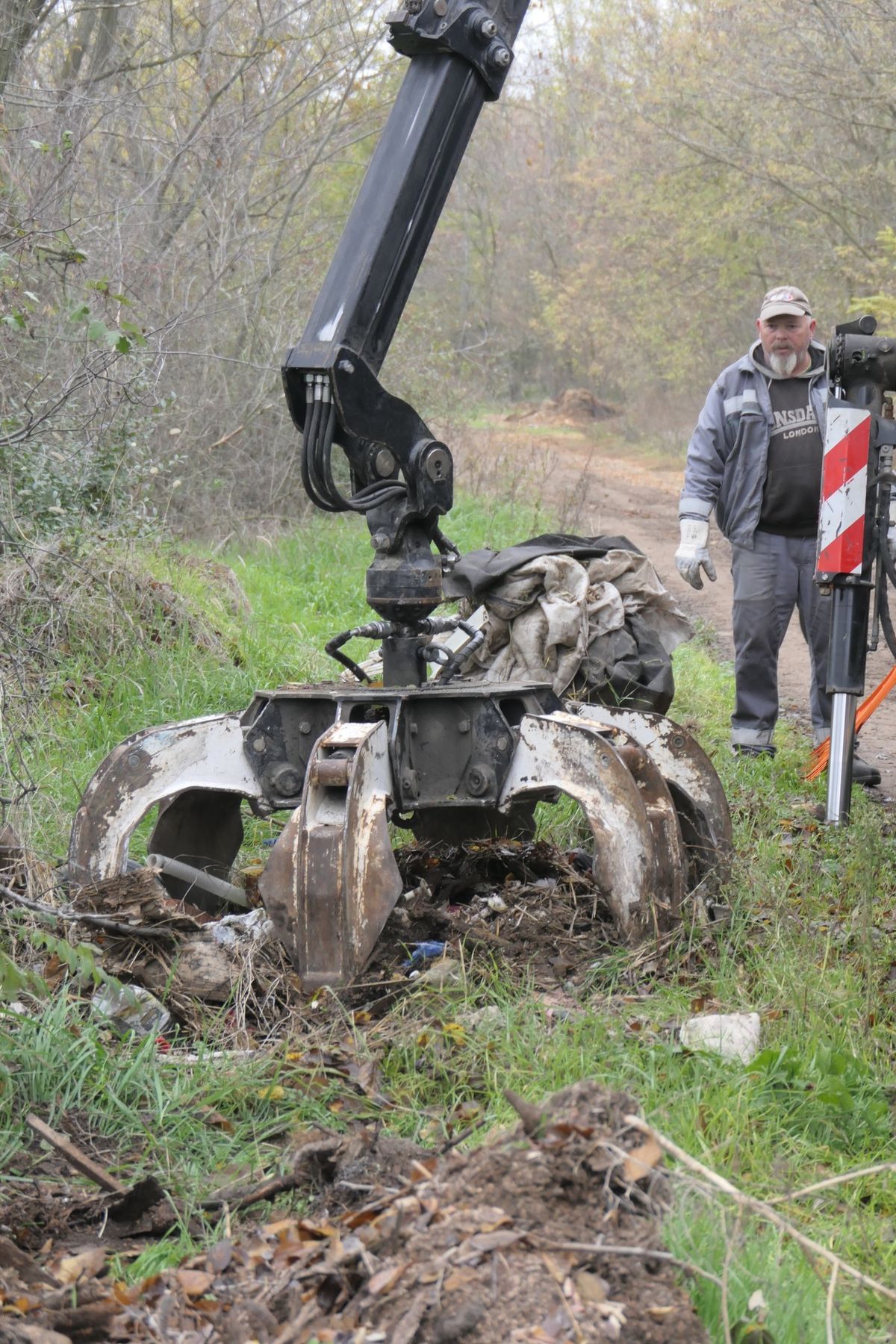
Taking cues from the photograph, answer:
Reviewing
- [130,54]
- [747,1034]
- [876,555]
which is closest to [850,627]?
[876,555]

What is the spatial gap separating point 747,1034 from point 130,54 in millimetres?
10197

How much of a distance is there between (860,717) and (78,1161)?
14.9ft

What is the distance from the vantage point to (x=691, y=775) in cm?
446

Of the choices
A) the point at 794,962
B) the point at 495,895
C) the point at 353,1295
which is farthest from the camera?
the point at 495,895

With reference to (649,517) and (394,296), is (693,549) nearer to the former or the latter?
(394,296)

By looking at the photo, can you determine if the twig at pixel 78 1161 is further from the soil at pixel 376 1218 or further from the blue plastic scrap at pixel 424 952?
the blue plastic scrap at pixel 424 952

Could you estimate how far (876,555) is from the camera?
5559 mm

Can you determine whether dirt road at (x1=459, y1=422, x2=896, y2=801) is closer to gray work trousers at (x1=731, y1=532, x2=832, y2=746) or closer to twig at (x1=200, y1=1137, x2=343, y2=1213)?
gray work trousers at (x1=731, y1=532, x2=832, y2=746)

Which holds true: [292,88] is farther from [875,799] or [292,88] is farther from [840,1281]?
[840,1281]

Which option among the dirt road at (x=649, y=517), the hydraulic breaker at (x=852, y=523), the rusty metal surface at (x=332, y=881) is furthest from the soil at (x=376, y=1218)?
the dirt road at (x=649, y=517)

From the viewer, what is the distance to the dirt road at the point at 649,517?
27.1ft

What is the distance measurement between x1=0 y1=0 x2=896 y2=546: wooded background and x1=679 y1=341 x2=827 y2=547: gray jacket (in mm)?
2781

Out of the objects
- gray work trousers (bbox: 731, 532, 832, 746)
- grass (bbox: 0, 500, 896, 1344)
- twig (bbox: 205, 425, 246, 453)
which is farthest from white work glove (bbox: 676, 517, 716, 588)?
twig (bbox: 205, 425, 246, 453)

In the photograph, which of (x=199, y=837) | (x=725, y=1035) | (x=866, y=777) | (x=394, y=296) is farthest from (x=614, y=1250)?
(x=866, y=777)
